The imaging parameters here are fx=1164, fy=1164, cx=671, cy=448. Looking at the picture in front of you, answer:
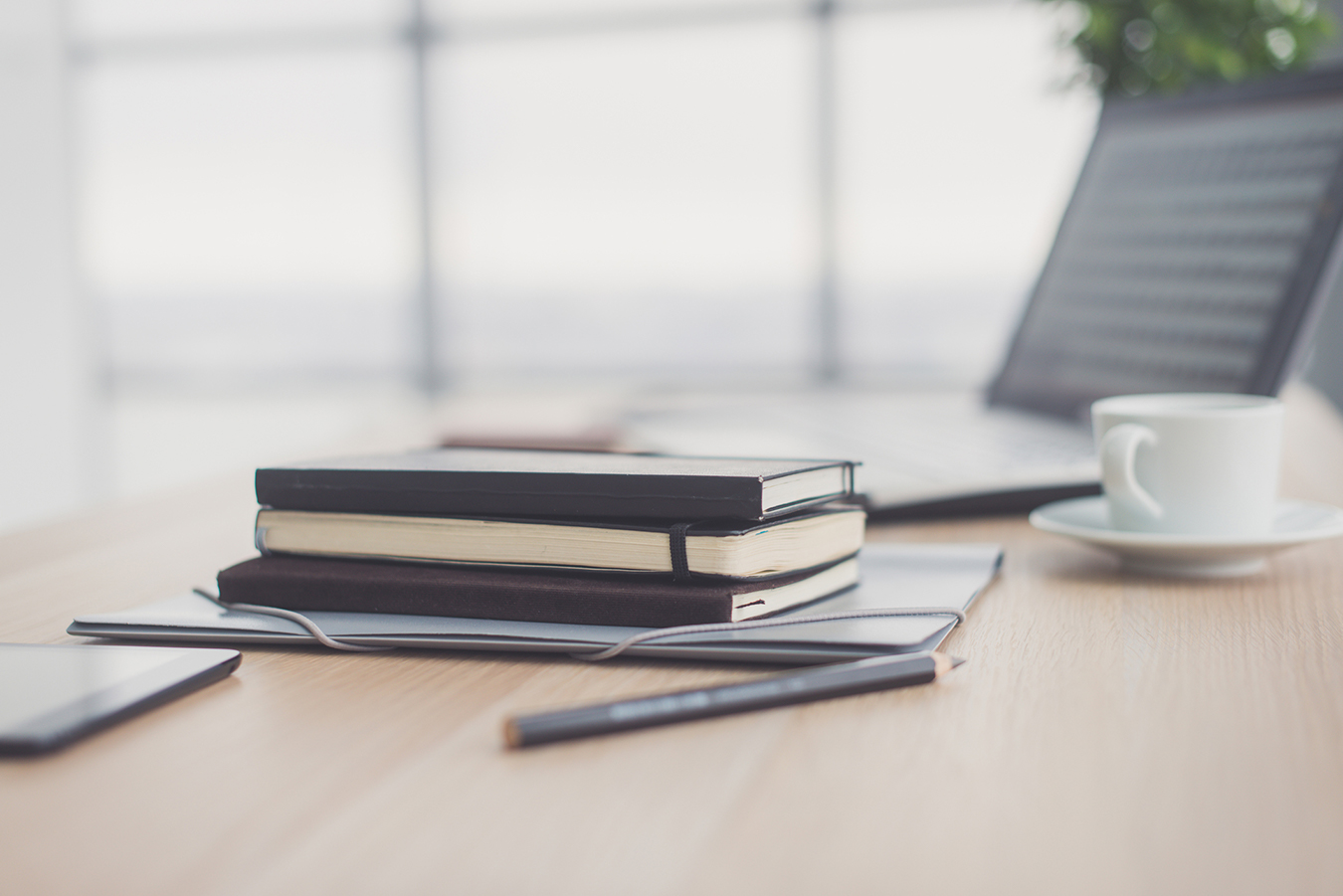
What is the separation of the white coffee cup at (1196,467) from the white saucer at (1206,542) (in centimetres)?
1

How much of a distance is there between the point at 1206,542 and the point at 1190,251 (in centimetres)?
46

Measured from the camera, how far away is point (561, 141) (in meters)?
3.86

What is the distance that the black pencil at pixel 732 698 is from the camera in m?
0.36

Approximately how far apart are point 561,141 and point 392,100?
0.58m

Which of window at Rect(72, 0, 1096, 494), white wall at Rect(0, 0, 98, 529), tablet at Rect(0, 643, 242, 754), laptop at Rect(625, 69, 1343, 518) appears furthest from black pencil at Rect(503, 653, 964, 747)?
white wall at Rect(0, 0, 98, 529)

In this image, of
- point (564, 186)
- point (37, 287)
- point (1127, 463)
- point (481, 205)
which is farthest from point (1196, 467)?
point (37, 287)

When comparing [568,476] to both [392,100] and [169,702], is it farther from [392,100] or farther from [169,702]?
[392,100]

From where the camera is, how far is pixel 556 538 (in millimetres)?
479

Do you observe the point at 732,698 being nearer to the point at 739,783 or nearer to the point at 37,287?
the point at 739,783

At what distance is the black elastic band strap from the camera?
1.48 ft

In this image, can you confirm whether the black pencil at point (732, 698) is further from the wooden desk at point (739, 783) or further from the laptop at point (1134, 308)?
the laptop at point (1134, 308)

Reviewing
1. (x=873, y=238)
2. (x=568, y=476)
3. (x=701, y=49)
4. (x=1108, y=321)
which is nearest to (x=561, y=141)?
(x=701, y=49)

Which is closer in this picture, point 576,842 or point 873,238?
point 576,842

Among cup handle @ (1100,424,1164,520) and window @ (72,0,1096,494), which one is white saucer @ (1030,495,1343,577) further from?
window @ (72,0,1096,494)
